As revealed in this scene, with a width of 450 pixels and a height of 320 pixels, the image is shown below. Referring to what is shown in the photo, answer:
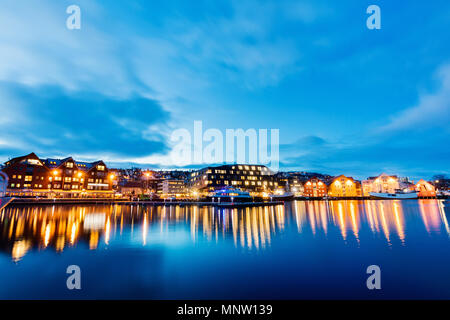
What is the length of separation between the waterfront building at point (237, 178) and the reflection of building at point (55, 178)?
46.5 m

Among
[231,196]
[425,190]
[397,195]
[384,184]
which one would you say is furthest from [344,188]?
[231,196]

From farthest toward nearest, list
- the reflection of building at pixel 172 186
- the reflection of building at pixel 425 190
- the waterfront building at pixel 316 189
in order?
the reflection of building at pixel 172 186 → the waterfront building at pixel 316 189 → the reflection of building at pixel 425 190

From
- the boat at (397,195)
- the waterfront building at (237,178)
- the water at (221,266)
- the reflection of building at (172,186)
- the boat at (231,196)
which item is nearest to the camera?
the water at (221,266)

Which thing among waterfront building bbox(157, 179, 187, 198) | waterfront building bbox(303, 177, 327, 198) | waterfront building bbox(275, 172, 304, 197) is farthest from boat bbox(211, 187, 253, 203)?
waterfront building bbox(157, 179, 187, 198)

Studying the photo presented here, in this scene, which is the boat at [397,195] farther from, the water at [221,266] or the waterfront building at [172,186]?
the waterfront building at [172,186]

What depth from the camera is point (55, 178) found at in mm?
77938

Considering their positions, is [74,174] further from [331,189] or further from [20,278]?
[331,189]

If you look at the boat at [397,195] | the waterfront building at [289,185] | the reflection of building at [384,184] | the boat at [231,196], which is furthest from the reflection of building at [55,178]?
the reflection of building at [384,184]

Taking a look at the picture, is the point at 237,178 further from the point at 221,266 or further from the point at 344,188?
the point at 221,266

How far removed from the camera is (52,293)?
355 inches

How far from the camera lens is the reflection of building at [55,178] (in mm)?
71500
